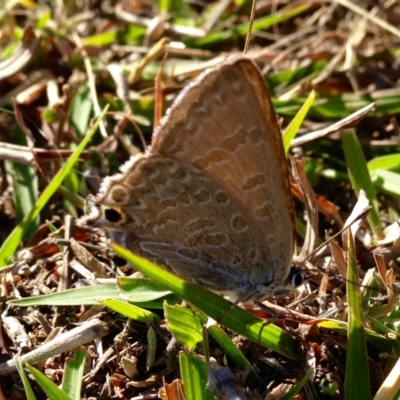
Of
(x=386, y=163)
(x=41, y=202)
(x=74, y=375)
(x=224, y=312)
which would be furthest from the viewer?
(x=386, y=163)

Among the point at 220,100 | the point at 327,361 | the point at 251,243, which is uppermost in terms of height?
the point at 220,100

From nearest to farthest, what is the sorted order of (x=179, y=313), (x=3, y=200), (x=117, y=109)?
(x=179, y=313), (x=3, y=200), (x=117, y=109)

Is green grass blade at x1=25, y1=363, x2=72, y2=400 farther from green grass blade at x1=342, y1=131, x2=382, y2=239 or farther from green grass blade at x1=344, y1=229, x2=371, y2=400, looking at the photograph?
green grass blade at x1=342, y1=131, x2=382, y2=239

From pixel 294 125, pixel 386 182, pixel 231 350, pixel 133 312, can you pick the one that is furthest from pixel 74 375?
pixel 386 182

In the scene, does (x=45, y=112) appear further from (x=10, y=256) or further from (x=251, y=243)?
(x=251, y=243)

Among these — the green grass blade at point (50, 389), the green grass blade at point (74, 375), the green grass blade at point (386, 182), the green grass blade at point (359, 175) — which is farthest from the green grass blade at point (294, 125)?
the green grass blade at point (50, 389)

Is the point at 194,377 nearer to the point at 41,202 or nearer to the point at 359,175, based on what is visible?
the point at 41,202

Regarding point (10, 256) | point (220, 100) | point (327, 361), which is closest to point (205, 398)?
point (327, 361)
